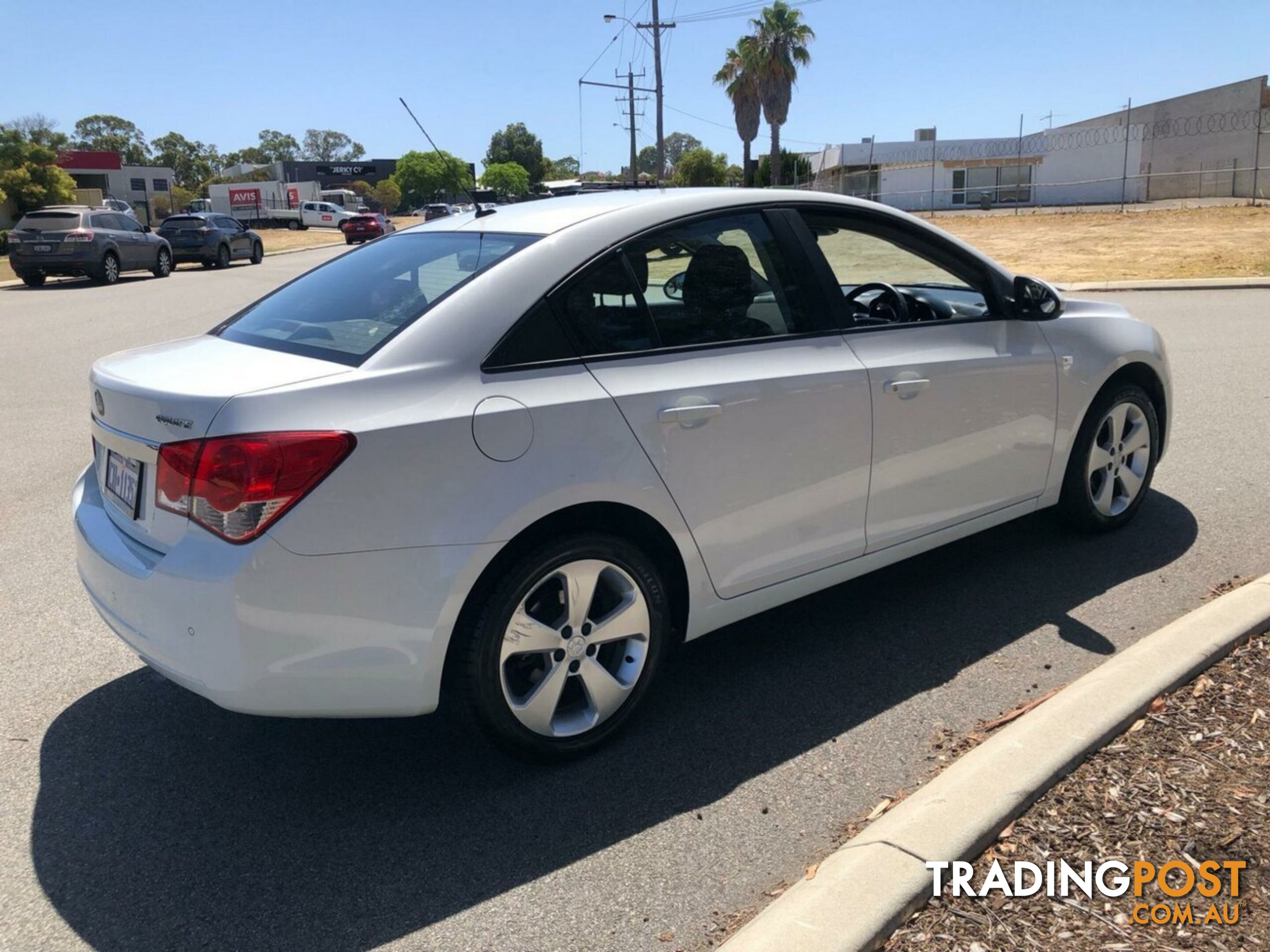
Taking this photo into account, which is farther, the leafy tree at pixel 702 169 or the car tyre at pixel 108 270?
the leafy tree at pixel 702 169

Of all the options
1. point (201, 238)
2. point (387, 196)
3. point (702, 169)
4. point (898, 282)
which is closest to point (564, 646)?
point (898, 282)

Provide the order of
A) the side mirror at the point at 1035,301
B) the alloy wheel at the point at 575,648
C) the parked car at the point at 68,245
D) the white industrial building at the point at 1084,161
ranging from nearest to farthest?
the alloy wheel at the point at 575,648 < the side mirror at the point at 1035,301 < the parked car at the point at 68,245 < the white industrial building at the point at 1084,161

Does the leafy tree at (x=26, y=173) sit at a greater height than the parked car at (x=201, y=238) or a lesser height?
greater

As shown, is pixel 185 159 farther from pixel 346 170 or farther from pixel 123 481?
pixel 123 481

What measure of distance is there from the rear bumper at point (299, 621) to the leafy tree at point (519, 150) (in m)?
135

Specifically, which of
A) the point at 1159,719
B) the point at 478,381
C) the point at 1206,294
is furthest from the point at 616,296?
the point at 1206,294

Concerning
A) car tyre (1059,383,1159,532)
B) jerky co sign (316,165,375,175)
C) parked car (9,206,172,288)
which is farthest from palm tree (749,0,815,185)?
jerky co sign (316,165,375,175)

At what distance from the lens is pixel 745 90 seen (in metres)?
53.7

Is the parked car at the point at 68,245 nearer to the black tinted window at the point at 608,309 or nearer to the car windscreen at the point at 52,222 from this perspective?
the car windscreen at the point at 52,222

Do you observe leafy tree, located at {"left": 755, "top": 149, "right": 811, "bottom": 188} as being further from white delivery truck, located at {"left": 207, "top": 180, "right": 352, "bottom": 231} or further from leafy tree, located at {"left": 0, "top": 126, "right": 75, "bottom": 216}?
leafy tree, located at {"left": 0, "top": 126, "right": 75, "bottom": 216}

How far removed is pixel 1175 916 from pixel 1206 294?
15.7 metres

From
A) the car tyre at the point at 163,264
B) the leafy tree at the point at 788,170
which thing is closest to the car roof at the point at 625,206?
the car tyre at the point at 163,264

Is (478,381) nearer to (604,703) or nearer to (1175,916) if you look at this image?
(604,703)

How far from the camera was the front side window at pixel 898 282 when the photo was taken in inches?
170
